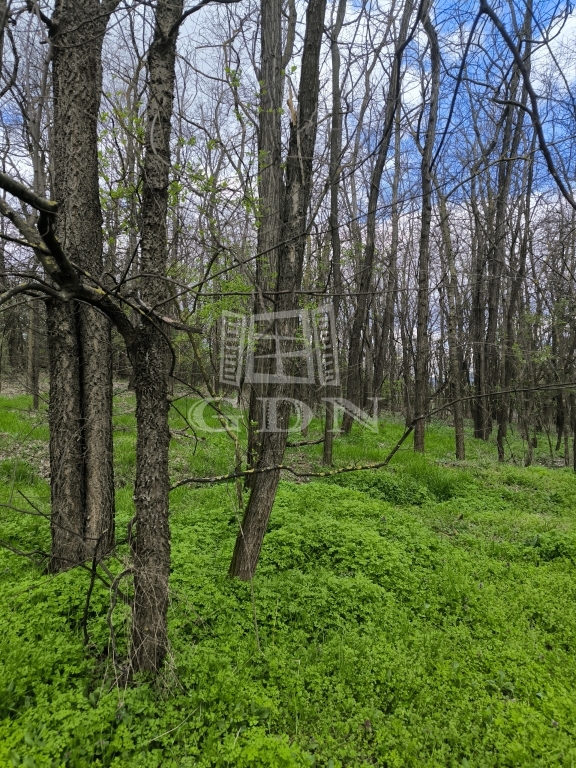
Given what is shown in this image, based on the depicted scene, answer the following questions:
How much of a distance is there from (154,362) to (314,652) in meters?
2.35

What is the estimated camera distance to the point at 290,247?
3641 millimetres

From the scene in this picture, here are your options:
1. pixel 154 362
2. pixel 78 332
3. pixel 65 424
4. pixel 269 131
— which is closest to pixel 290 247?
pixel 154 362

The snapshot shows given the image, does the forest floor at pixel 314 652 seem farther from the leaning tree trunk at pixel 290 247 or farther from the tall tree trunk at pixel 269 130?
the tall tree trunk at pixel 269 130

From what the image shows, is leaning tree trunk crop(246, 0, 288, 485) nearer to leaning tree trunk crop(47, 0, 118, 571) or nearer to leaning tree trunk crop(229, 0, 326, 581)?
leaning tree trunk crop(229, 0, 326, 581)

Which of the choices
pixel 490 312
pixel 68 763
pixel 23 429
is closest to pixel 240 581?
pixel 68 763

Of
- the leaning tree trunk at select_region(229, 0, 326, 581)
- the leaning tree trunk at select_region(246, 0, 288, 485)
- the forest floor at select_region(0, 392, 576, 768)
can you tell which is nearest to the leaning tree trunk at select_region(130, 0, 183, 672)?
the forest floor at select_region(0, 392, 576, 768)

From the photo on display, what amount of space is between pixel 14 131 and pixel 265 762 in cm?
1324

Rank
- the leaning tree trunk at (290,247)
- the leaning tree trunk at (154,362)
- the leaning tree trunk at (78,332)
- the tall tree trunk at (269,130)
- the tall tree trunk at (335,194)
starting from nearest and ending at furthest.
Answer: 1. the leaning tree trunk at (154,362)
2. the leaning tree trunk at (290,247)
3. the leaning tree trunk at (78,332)
4. the tall tree trunk at (269,130)
5. the tall tree trunk at (335,194)

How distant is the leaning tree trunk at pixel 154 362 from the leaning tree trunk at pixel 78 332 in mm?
1609

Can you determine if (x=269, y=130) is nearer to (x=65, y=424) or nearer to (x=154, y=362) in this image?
(x=65, y=424)

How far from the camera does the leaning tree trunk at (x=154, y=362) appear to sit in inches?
89.0

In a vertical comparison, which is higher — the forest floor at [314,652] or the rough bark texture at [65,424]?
the rough bark texture at [65,424]

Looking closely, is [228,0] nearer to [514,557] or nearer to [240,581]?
[240,581]

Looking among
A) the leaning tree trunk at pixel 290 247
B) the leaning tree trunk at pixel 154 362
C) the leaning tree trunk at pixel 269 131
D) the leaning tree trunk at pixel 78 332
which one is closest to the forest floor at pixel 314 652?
the leaning tree trunk at pixel 154 362
